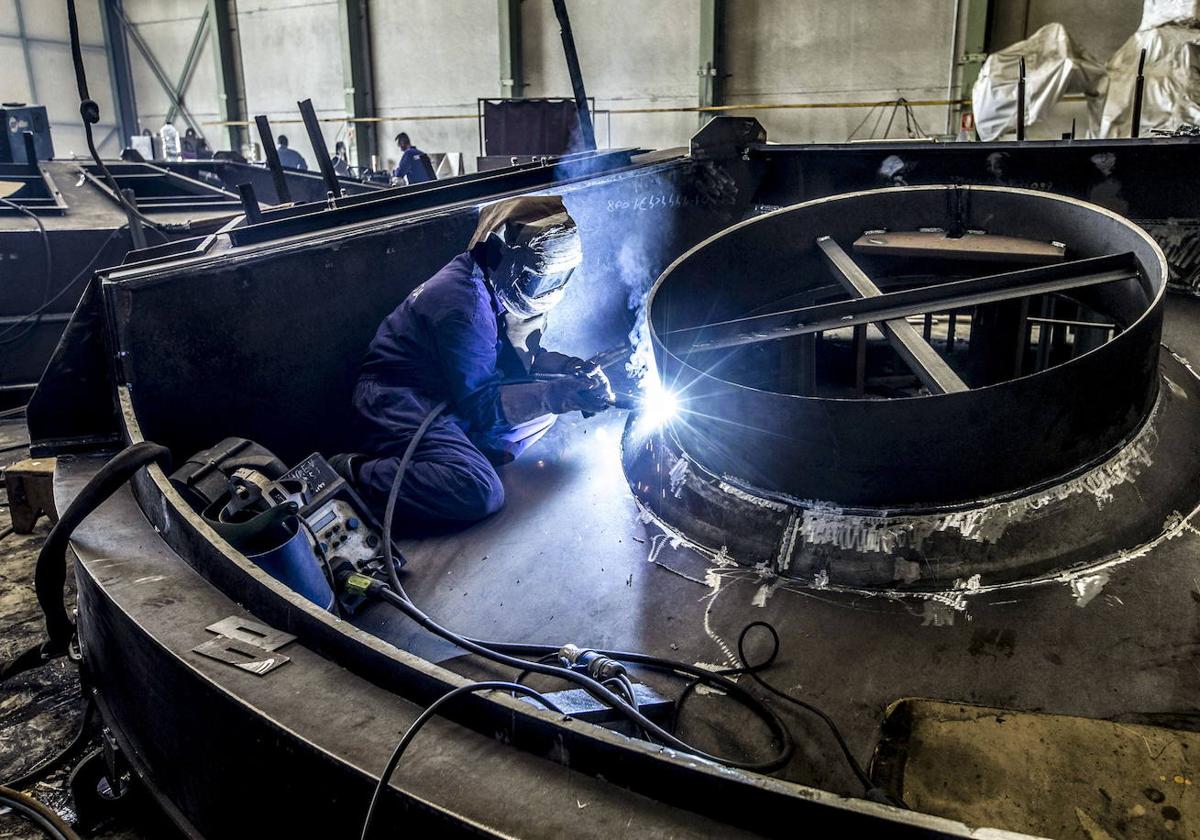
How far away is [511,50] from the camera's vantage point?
13875mm

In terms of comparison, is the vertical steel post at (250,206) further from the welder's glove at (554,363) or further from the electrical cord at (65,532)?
the electrical cord at (65,532)

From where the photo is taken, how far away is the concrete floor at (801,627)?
176cm

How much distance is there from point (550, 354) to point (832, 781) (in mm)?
2139

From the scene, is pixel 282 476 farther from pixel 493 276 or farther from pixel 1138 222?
pixel 1138 222

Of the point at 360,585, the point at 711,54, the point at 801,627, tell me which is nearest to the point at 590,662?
the point at 801,627

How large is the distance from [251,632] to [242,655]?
9 centimetres

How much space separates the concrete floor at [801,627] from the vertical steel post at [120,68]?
21.4m

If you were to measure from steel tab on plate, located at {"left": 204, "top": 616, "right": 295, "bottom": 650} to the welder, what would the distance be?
1306mm

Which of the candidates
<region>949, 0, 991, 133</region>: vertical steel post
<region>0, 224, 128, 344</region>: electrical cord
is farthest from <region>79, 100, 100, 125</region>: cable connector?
<region>949, 0, 991, 133</region>: vertical steel post

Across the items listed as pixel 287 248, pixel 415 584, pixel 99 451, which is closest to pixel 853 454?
pixel 415 584

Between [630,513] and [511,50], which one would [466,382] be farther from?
[511,50]

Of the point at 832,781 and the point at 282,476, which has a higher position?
the point at 282,476

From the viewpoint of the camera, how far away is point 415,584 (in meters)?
2.50

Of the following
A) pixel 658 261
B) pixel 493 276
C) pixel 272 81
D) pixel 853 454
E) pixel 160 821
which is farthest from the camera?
pixel 272 81
